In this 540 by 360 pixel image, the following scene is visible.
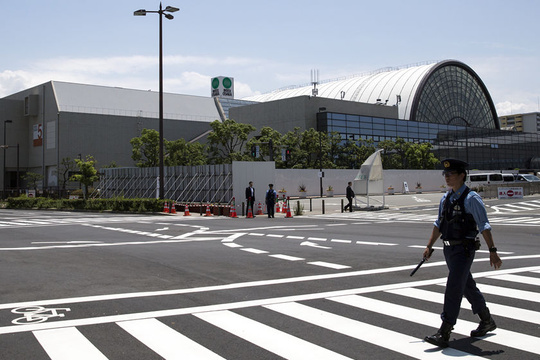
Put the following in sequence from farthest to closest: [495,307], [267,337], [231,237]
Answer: [231,237] < [495,307] < [267,337]

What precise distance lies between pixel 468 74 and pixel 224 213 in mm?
84229

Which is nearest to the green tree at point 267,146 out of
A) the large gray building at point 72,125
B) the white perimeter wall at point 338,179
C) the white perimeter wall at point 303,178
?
the white perimeter wall at point 338,179

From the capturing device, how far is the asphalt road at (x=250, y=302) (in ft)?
16.9

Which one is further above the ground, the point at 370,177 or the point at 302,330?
the point at 370,177

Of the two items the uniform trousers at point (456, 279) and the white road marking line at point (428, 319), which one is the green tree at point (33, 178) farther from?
the uniform trousers at point (456, 279)

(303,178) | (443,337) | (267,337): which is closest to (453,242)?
(443,337)

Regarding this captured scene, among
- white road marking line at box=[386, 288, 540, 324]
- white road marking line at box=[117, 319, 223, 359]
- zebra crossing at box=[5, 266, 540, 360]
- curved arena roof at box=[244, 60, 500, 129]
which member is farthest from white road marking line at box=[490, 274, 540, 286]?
curved arena roof at box=[244, 60, 500, 129]

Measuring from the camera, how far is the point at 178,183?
37219mm

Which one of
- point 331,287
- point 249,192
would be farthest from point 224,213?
point 331,287

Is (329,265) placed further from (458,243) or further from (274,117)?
(274,117)

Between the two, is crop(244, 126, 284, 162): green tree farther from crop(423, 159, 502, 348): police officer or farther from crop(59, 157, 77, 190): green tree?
crop(423, 159, 502, 348): police officer

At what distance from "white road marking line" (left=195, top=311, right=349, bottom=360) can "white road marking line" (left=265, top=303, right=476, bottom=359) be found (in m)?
0.56

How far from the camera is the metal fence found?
32.6 metres

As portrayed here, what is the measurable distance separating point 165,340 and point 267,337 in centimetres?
107
